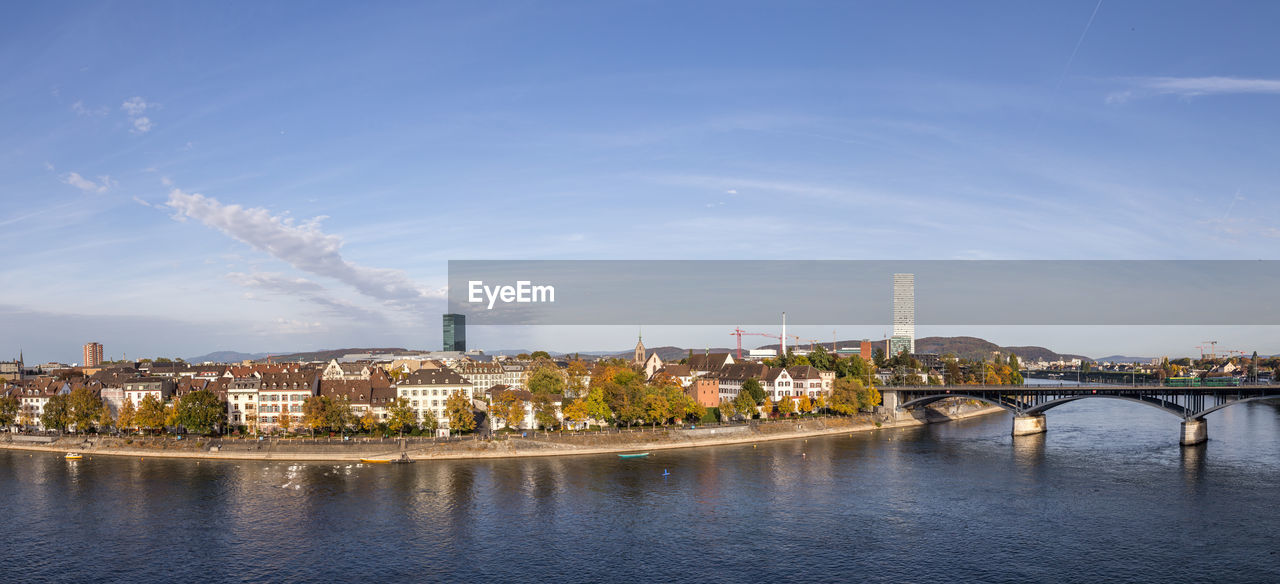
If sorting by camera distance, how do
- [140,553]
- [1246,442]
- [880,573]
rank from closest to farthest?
1. [880,573]
2. [140,553]
3. [1246,442]

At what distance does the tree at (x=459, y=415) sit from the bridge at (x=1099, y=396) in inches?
2338

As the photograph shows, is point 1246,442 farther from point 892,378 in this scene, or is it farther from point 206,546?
point 206,546

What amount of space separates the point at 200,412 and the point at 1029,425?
3524 inches

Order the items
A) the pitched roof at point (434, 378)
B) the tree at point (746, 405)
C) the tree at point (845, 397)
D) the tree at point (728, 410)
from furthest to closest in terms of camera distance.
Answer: the tree at point (845, 397) < the tree at point (746, 405) < the tree at point (728, 410) < the pitched roof at point (434, 378)

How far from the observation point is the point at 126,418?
8744cm

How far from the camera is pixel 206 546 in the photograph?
146 feet

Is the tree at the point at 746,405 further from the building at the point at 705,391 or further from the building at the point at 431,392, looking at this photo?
the building at the point at 431,392

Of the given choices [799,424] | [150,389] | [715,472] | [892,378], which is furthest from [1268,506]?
[150,389]

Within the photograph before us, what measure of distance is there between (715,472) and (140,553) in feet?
131

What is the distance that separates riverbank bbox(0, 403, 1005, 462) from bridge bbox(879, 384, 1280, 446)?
907 inches

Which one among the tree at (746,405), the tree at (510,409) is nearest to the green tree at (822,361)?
the tree at (746,405)

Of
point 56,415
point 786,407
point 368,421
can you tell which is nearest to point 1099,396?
point 786,407

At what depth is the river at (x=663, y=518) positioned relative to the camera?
4009cm

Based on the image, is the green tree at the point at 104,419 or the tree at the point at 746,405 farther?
the tree at the point at 746,405
